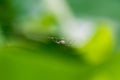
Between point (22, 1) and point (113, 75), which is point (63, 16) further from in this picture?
point (113, 75)

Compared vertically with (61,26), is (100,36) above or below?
below

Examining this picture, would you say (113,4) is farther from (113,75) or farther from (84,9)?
(113,75)

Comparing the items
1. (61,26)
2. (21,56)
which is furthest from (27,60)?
(61,26)

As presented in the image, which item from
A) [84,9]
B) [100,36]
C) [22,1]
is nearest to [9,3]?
[22,1]

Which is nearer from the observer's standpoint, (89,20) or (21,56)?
(21,56)

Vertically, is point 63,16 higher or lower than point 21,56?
higher

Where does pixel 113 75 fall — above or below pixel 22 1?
below

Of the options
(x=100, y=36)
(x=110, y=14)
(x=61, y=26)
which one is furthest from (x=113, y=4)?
(x=100, y=36)

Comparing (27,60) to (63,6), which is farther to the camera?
(63,6)

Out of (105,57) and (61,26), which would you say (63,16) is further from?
(105,57)
